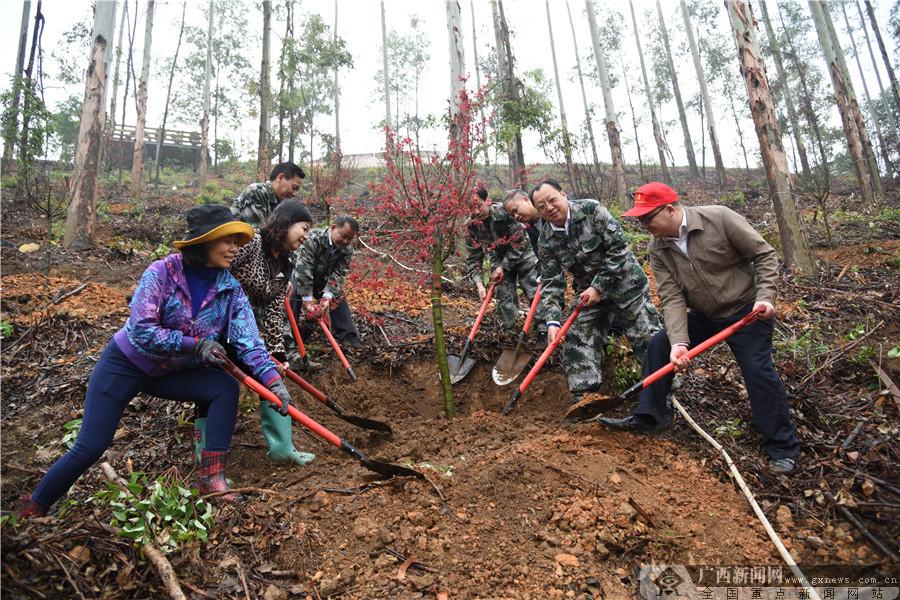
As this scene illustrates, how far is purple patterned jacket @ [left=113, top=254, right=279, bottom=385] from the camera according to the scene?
8.18 ft

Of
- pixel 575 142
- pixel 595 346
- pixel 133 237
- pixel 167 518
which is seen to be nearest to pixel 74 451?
pixel 167 518

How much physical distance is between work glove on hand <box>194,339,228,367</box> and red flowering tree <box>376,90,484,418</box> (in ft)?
5.42

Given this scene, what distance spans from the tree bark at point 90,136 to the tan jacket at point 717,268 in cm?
974

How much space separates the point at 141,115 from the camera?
19.0 m

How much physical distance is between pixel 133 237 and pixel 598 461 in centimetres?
1133

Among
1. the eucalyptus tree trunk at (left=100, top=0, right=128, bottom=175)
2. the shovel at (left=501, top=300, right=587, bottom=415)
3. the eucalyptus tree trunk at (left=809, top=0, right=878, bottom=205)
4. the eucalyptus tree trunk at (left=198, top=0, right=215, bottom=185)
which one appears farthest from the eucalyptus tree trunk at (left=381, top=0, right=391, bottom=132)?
the shovel at (left=501, top=300, right=587, bottom=415)

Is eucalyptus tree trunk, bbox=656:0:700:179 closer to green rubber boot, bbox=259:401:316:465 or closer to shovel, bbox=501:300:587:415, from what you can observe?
shovel, bbox=501:300:587:415

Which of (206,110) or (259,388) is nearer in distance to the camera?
(259,388)

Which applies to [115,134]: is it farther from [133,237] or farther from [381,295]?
[381,295]

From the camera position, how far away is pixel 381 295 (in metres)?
7.24

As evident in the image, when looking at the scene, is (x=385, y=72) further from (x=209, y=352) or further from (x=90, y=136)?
(x=209, y=352)

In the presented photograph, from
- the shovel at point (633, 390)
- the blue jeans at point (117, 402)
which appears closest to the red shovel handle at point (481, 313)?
the shovel at point (633, 390)

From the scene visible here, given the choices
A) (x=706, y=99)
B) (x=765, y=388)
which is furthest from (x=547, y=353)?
(x=706, y=99)

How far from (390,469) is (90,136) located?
30.4ft
